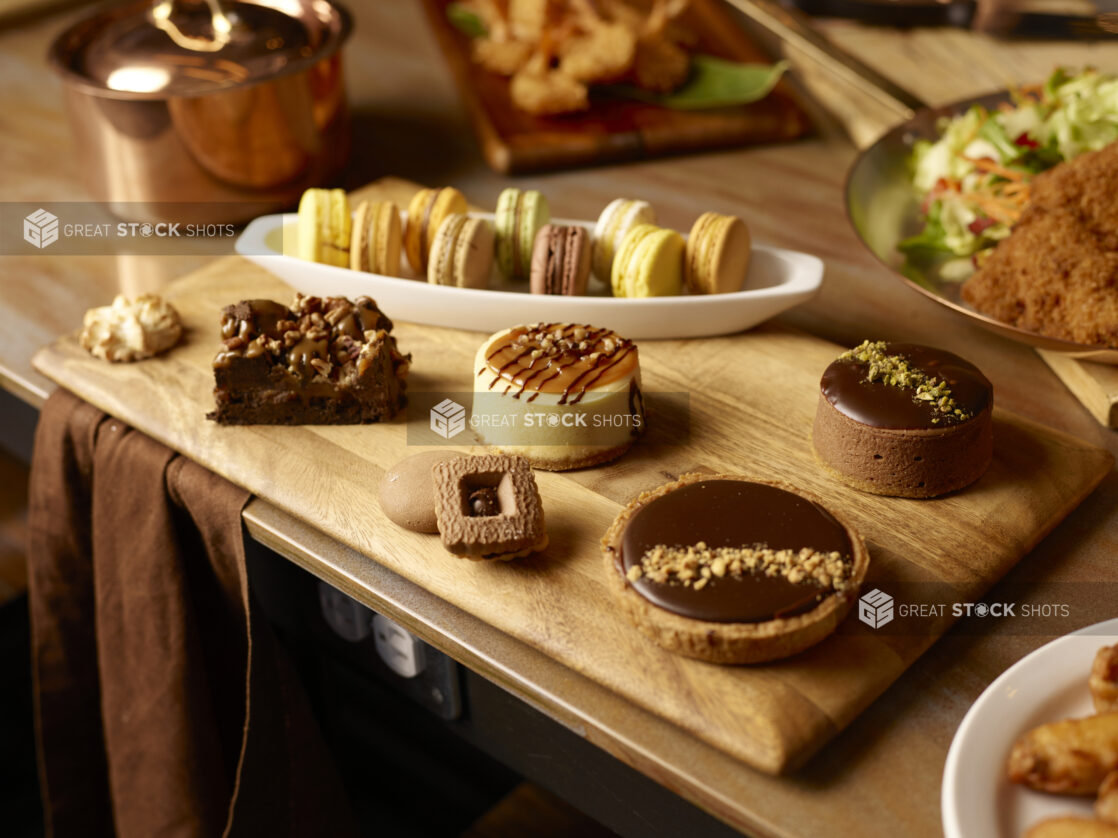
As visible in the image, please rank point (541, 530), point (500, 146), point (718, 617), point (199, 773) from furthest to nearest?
1. point (500, 146)
2. point (199, 773)
3. point (541, 530)
4. point (718, 617)

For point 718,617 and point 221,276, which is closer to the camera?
point 718,617

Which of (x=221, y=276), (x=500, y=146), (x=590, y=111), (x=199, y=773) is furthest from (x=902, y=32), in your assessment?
(x=199, y=773)

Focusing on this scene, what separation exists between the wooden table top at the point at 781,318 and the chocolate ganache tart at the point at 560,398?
27 cm

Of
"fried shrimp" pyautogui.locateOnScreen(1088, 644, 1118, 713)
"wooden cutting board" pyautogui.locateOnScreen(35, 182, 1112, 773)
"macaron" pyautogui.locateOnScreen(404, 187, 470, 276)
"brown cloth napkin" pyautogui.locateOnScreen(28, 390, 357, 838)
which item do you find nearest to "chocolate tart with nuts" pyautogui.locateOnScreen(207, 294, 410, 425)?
"wooden cutting board" pyautogui.locateOnScreen(35, 182, 1112, 773)

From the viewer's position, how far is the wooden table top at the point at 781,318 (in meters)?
1.04

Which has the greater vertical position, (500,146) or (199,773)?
(500,146)

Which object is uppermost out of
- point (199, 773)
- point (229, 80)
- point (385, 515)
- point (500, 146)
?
point (229, 80)

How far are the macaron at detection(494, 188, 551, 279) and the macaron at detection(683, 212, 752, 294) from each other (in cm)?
26

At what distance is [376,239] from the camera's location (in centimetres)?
169

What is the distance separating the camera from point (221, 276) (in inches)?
72.5

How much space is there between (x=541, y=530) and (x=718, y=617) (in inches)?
10.0

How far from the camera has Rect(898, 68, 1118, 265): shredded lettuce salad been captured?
71.7 inches

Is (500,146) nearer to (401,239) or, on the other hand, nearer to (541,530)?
(401,239)

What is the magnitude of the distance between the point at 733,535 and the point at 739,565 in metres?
0.05
